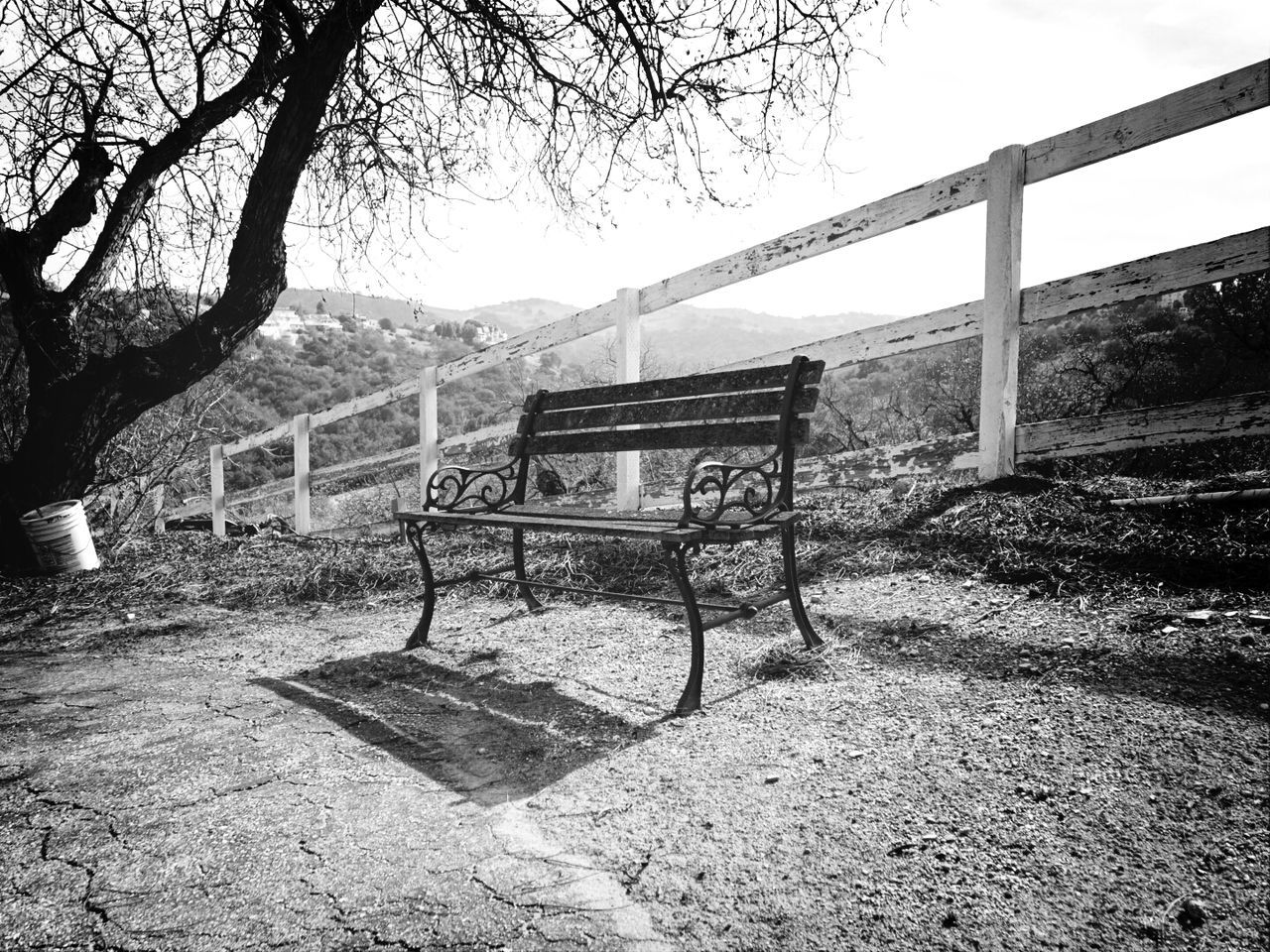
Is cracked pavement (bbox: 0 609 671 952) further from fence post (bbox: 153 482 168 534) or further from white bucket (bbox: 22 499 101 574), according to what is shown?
fence post (bbox: 153 482 168 534)

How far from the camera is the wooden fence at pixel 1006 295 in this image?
2992 mm

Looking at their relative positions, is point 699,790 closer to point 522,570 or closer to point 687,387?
point 687,387

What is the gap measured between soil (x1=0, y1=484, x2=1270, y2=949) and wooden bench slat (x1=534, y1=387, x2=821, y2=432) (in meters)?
0.92

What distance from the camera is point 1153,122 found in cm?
314

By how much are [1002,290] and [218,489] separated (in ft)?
30.9

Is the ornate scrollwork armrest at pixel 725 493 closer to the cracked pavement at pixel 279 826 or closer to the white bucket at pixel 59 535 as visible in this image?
the cracked pavement at pixel 279 826

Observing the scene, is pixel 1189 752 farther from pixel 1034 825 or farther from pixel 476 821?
pixel 476 821

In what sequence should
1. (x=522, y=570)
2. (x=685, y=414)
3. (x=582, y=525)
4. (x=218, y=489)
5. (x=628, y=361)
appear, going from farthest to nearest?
(x=218, y=489)
(x=628, y=361)
(x=522, y=570)
(x=685, y=414)
(x=582, y=525)

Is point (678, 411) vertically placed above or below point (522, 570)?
above

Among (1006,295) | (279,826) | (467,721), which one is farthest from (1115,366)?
(279,826)

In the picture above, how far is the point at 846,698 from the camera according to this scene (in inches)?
94.7

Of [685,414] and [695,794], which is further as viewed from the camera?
[685,414]

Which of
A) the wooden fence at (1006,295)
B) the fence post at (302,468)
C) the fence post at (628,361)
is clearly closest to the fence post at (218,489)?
the fence post at (302,468)

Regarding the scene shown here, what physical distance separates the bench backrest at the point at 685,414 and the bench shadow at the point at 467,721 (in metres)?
1.15
